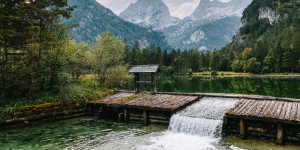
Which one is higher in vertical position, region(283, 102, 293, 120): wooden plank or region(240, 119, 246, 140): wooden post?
region(283, 102, 293, 120): wooden plank

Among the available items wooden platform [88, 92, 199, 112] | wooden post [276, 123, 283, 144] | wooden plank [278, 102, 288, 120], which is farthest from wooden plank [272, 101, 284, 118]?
wooden platform [88, 92, 199, 112]

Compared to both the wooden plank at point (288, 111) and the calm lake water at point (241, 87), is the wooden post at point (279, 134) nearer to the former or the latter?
the wooden plank at point (288, 111)

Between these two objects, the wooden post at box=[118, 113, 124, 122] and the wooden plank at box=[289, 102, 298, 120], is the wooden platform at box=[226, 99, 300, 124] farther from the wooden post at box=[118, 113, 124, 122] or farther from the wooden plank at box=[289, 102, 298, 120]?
the wooden post at box=[118, 113, 124, 122]

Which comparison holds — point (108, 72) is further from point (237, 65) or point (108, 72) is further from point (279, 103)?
point (237, 65)

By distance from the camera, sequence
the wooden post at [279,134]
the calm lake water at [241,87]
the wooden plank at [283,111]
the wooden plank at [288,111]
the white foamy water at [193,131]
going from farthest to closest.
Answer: the calm lake water at [241,87]
the wooden plank at [283,111]
the white foamy water at [193,131]
the wooden plank at [288,111]
the wooden post at [279,134]

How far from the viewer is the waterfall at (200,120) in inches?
583

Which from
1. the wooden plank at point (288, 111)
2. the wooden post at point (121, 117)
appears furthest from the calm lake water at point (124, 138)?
the wooden plank at point (288, 111)

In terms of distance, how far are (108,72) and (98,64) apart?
209 cm

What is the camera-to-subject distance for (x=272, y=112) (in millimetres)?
14383

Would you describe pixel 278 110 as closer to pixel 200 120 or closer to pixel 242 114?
pixel 242 114

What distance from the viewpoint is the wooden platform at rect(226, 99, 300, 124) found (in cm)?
1285

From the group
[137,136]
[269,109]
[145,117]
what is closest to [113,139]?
[137,136]

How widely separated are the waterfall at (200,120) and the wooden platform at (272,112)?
139 cm

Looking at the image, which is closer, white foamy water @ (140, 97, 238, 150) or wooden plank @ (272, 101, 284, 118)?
white foamy water @ (140, 97, 238, 150)
